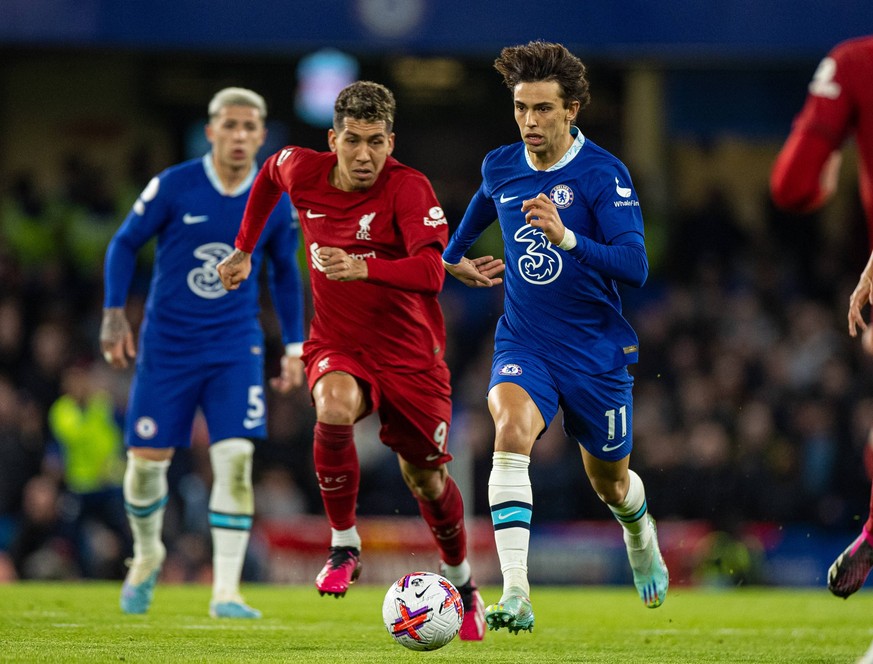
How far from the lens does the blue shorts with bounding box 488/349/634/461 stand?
6.59 meters

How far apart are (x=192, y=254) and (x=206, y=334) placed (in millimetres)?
463

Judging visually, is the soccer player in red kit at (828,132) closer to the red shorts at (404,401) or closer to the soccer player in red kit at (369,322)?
the soccer player in red kit at (369,322)

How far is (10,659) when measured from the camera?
582 centimetres

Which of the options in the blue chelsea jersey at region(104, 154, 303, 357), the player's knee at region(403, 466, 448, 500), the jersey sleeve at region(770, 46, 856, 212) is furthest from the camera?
the blue chelsea jersey at region(104, 154, 303, 357)

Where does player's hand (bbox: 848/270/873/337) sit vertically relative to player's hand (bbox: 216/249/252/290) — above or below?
below

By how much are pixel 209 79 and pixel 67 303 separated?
416cm

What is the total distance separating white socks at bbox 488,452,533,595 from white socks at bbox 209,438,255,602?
2375 millimetres

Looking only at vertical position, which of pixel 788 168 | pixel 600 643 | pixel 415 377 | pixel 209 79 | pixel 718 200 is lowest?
pixel 600 643

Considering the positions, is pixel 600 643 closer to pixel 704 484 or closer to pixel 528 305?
pixel 528 305

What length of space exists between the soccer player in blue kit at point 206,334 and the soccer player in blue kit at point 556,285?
2034 millimetres

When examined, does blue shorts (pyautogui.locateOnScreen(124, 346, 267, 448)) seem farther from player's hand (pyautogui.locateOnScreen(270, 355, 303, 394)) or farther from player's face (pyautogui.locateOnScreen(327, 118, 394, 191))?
player's face (pyautogui.locateOnScreen(327, 118, 394, 191))

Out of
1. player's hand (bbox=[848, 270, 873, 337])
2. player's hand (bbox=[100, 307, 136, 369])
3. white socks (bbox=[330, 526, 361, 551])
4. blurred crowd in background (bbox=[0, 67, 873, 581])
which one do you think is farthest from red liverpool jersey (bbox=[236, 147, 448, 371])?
blurred crowd in background (bbox=[0, 67, 873, 581])

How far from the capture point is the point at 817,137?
4.59 metres

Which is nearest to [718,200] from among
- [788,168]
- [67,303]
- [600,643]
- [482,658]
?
[67,303]
